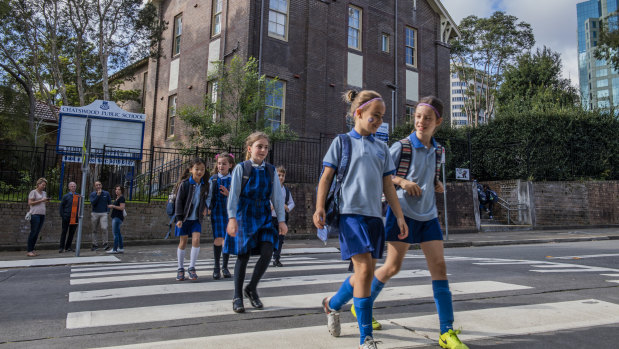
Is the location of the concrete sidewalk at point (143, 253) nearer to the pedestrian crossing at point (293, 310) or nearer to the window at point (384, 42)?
the pedestrian crossing at point (293, 310)

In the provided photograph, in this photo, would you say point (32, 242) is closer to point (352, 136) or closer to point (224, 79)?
point (224, 79)

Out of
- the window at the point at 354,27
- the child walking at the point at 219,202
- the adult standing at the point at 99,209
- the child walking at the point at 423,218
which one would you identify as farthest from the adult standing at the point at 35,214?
the window at the point at 354,27

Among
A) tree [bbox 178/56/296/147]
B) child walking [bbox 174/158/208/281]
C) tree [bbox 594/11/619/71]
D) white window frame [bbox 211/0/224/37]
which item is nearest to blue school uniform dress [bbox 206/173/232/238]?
child walking [bbox 174/158/208/281]

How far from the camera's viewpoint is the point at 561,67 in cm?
3155

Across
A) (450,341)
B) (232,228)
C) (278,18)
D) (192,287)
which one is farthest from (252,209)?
(278,18)

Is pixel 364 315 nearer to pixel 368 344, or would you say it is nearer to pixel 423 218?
pixel 368 344

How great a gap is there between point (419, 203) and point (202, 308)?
2549mm

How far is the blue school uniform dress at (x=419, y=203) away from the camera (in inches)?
140

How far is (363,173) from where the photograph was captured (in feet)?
11.0

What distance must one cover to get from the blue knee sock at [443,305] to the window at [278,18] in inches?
727

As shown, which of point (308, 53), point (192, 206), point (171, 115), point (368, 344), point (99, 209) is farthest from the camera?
point (171, 115)

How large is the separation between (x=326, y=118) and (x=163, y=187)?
8.18 meters

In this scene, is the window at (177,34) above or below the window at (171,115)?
above

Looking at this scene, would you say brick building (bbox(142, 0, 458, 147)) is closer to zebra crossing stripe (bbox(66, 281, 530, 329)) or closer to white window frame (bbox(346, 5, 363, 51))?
white window frame (bbox(346, 5, 363, 51))
